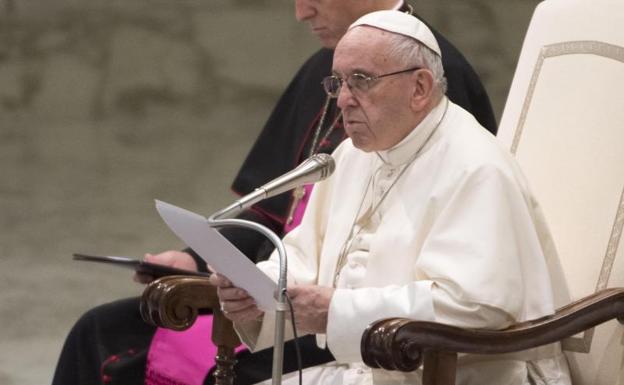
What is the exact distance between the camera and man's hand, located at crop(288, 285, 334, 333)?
10.9 feet

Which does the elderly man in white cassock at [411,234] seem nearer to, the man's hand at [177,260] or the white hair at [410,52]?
the white hair at [410,52]

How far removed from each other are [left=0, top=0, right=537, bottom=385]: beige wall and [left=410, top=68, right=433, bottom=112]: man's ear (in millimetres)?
4652

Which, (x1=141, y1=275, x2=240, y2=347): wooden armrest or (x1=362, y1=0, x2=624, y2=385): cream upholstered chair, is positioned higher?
(x1=362, y1=0, x2=624, y2=385): cream upholstered chair

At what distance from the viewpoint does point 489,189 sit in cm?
335

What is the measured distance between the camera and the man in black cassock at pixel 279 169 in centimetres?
427

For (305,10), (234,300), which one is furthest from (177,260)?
(234,300)

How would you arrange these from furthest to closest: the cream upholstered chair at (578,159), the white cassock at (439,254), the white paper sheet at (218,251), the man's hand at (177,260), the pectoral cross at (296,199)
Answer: the pectoral cross at (296,199)
the man's hand at (177,260)
the cream upholstered chair at (578,159)
the white cassock at (439,254)
the white paper sheet at (218,251)

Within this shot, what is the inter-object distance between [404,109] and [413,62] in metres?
0.12

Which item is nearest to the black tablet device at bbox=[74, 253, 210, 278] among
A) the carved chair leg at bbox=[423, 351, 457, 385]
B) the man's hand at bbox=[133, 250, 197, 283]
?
the man's hand at bbox=[133, 250, 197, 283]

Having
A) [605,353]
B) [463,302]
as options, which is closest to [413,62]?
[463,302]

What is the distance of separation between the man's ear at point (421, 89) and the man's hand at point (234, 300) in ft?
2.08

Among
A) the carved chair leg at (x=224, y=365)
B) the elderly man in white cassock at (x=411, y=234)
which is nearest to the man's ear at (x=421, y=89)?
the elderly man in white cassock at (x=411, y=234)

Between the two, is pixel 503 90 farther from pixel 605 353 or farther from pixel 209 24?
pixel 605 353

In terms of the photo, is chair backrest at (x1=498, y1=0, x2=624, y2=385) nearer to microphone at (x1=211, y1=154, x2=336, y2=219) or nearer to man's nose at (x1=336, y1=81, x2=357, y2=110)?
man's nose at (x1=336, y1=81, x2=357, y2=110)
